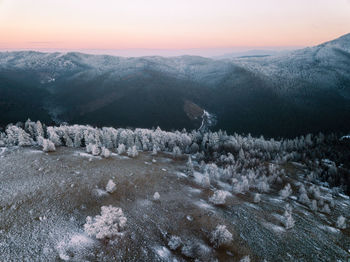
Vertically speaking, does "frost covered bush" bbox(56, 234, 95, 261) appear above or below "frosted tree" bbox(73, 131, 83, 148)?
above

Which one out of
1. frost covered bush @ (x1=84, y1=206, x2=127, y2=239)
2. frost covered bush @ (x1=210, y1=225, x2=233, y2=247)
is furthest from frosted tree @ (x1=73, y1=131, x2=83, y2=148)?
frost covered bush @ (x1=210, y1=225, x2=233, y2=247)

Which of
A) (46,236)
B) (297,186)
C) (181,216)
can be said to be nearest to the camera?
(46,236)

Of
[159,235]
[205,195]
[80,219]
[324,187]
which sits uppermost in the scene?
[80,219]

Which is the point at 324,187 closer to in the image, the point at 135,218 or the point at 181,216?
the point at 181,216

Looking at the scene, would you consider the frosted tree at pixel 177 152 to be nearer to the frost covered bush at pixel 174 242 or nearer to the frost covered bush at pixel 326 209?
the frost covered bush at pixel 174 242

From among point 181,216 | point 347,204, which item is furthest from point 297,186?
point 181,216

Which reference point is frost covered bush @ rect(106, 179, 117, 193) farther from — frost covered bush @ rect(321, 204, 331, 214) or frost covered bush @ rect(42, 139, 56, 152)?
frost covered bush @ rect(321, 204, 331, 214)
